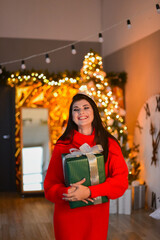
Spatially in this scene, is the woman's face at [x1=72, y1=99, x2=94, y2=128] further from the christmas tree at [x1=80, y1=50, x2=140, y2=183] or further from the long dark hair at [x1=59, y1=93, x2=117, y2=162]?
the christmas tree at [x1=80, y1=50, x2=140, y2=183]

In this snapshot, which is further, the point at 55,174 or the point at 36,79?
the point at 36,79

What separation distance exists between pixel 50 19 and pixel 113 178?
543 centimetres

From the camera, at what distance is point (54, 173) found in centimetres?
192

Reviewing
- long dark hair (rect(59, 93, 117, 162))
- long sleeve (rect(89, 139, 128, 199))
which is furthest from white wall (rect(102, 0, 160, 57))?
long sleeve (rect(89, 139, 128, 199))

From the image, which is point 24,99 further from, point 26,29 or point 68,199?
point 68,199

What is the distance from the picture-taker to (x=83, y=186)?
173 centimetres

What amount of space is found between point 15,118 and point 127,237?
3151mm

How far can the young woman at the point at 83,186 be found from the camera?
1.77 metres

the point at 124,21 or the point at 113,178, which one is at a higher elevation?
the point at 124,21

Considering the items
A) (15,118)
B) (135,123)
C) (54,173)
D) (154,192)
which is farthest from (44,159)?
(54,173)

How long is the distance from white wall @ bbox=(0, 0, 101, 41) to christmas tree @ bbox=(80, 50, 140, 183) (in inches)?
65.8

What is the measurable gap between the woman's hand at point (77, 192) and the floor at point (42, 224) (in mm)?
2304

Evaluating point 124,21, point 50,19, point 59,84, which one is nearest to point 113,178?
point 59,84

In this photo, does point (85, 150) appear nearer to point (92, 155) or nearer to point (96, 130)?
point (92, 155)
